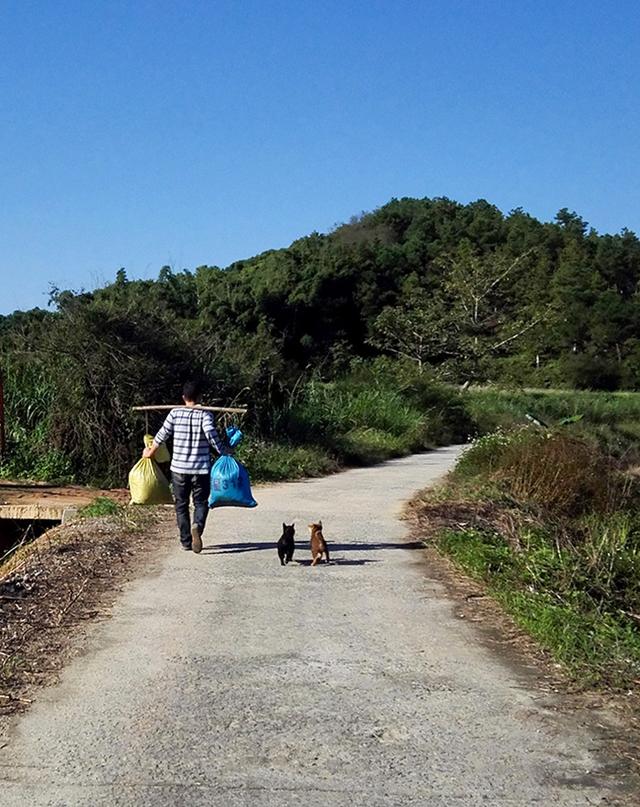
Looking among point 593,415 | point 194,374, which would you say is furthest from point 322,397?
point 593,415

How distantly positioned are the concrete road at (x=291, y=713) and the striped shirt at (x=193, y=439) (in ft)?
4.80

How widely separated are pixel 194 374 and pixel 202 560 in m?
9.32

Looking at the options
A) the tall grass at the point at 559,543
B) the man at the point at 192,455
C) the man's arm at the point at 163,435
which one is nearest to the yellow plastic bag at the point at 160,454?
the man's arm at the point at 163,435

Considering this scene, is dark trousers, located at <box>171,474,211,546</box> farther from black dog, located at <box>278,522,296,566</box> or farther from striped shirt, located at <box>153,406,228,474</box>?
black dog, located at <box>278,522,296,566</box>

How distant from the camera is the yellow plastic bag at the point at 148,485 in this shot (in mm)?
11430

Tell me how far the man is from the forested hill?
763cm

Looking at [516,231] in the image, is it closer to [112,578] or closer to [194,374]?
[194,374]

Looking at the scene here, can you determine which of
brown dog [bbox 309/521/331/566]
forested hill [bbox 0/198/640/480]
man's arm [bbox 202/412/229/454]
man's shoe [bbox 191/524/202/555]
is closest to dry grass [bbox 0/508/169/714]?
man's shoe [bbox 191/524/202/555]

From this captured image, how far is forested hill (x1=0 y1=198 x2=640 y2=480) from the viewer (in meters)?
18.7

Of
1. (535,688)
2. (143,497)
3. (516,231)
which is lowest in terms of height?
(535,688)

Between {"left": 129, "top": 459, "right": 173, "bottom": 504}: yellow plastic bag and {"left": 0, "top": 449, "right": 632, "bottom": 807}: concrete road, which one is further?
{"left": 129, "top": 459, "right": 173, "bottom": 504}: yellow plastic bag

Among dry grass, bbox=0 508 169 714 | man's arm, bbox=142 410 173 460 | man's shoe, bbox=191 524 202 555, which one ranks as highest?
man's arm, bbox=142 410 173 460

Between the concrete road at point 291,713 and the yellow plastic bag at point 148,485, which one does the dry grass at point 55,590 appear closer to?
the concrete road at point 291,713

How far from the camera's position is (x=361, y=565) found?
10.6 metres
